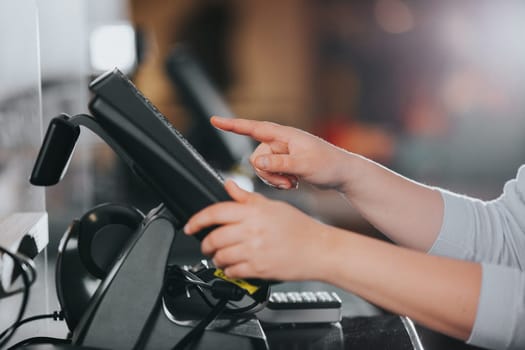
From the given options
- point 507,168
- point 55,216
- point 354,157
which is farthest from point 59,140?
point 507,168

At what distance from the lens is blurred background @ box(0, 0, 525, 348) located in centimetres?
450

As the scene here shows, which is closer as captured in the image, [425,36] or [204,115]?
[204,115]

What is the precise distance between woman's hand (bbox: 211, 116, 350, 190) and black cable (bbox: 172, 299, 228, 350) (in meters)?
0.21

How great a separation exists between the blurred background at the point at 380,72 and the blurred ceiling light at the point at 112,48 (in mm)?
1658

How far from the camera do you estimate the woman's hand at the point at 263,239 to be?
0.60 m

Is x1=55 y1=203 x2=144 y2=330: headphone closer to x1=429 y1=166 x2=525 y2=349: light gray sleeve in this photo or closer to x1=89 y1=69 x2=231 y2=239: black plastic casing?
x1=89 y1=69 x2=231 y2=239: black plastic casing

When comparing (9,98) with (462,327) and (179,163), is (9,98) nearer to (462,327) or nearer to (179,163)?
(179,163)

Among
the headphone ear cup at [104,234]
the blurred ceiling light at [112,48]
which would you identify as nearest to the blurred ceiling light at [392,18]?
the blurred ceiling light at [112,48]

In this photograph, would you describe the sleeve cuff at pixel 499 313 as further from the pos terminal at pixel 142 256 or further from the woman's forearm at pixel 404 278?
the pos terminal at pixel 142 256

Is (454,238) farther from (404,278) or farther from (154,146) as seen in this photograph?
(154,146)

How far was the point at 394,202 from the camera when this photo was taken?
3.03 ft

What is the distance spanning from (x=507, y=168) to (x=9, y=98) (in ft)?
14.2

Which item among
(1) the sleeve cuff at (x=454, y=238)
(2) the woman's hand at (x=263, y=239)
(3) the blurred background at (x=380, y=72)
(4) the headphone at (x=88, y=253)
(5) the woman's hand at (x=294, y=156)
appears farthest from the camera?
(3) the blurred background at (x=380, y=72)

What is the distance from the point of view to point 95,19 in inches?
128
